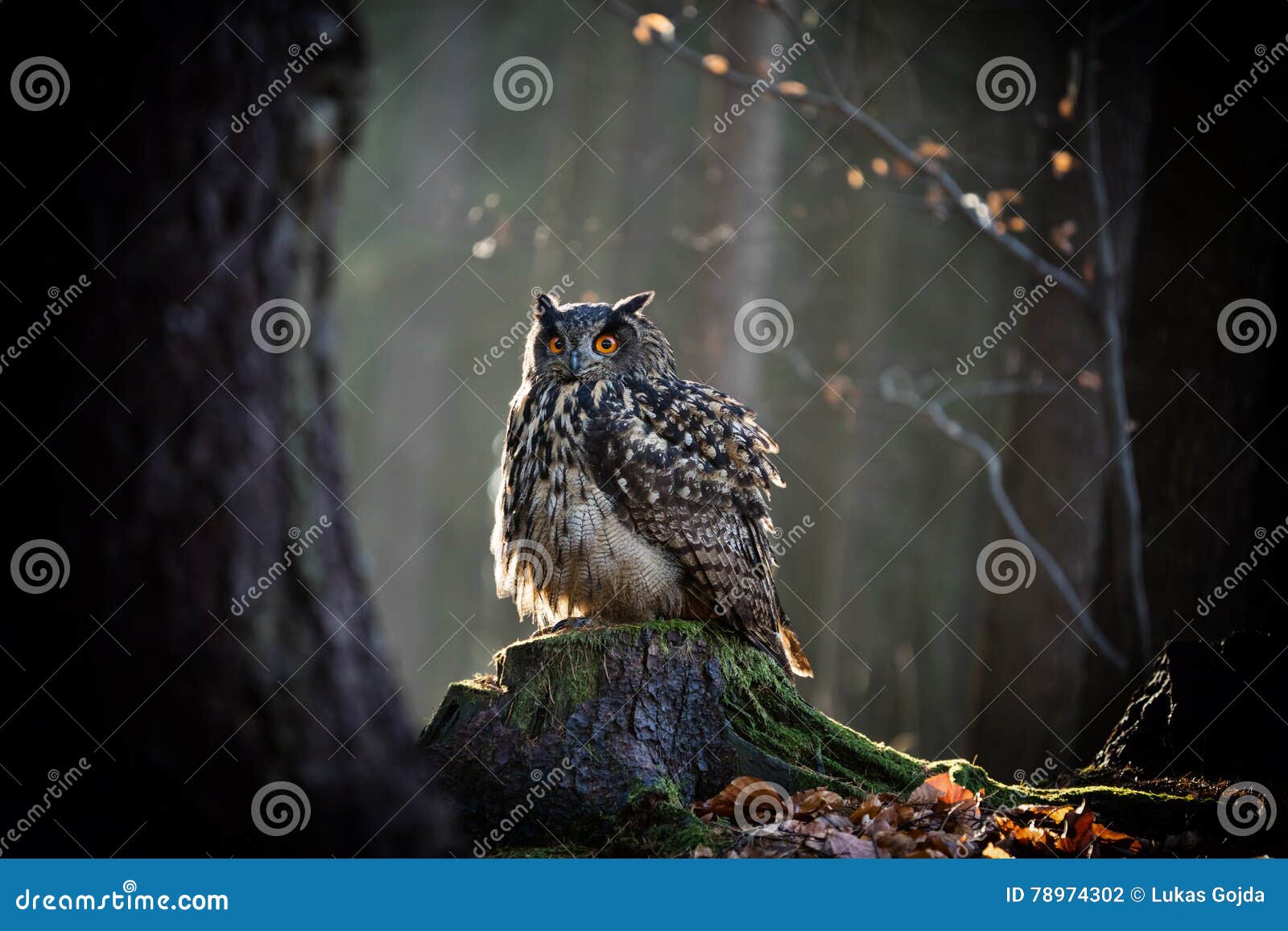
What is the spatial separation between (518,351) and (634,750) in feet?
37.7

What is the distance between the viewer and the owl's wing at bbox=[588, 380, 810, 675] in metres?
3.93

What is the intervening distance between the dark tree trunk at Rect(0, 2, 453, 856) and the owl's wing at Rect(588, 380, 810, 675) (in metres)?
1.73

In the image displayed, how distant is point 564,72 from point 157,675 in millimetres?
13287

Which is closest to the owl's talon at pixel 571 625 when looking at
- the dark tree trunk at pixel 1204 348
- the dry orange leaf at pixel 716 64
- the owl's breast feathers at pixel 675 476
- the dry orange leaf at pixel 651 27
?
the owl's breast feathers at pixel 675 476

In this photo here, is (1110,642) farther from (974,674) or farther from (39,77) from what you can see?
(39,77)

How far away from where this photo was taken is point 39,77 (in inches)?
87.6

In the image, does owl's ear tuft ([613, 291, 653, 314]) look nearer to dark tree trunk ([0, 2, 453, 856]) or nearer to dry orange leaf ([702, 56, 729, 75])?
dry orange leaf ([702, 56, 729, 75])

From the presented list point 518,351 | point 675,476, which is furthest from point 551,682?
point 518,351

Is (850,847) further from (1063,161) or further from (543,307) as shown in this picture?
(1063,161)

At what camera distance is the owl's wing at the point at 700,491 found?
3.93 metres

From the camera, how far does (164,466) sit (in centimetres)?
216

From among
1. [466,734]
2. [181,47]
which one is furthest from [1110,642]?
[181,47]

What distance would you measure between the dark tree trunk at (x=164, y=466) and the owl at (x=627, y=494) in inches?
63.6

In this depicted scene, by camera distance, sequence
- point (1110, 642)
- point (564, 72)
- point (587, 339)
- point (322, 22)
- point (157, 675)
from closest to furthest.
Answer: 1. point (157, 675)
2. point (322, 22)
3. point (587, 339)
4. point (1110, 642)
5. point (564, 72)
